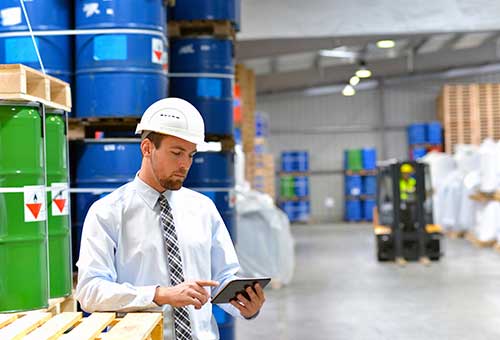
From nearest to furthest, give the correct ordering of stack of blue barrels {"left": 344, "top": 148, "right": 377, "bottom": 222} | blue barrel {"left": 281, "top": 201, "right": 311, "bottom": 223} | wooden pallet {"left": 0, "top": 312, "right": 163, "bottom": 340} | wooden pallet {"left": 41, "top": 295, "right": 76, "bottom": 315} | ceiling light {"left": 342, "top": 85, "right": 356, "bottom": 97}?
wooden pallet {"left": 0, "top": 312, "right": 163, "bottom": 340} < wooden pallet {"left": 41, "top": 295, "right": 76, "bottom": 315} < ceiling light {"left": 342, "top": 85, "right": 356, "bottom": 97} < stack of blue barrels {"left": 344, "top": 148, "right": 377, "bottom": 222} < blue barrel {"left": 281, "top": 201, "right": 311, "bottom": 223}

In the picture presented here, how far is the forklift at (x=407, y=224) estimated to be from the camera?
46.5ft

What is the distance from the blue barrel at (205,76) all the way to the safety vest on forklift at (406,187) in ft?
28.7

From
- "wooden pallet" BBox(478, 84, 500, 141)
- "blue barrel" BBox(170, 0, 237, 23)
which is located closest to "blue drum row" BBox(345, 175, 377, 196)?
"wooden pallet" BBox(478, 84, 500, 141)

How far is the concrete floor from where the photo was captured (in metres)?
7.85

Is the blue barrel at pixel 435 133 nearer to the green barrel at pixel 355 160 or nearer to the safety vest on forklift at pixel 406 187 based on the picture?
the green barrel at pixel 355 160

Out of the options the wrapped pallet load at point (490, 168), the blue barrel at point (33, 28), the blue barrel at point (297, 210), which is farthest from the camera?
the blue barrel at point (297, 210)

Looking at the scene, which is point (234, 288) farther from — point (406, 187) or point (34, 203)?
point (406, 187)

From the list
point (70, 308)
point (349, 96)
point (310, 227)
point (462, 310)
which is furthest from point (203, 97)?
point (349, 96)

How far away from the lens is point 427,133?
25.2 m

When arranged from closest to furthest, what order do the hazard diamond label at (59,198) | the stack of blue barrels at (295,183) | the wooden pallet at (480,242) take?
1. the hazard diamond label at (59,198)
2. the wooden pallet at (480,242)
3. the stack of blue barrels at (295,183)

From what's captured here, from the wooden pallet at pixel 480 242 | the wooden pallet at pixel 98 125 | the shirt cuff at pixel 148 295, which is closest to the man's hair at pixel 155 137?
the shirt cuff at pixel 148 295

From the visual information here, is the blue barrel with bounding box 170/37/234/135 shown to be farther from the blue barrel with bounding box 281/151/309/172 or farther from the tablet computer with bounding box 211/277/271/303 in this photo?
the blue barrel with bounding box 281/151/309/172

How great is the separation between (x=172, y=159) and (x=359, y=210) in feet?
79.7

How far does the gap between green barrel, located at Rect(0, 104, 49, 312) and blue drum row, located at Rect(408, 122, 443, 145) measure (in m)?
21.7
